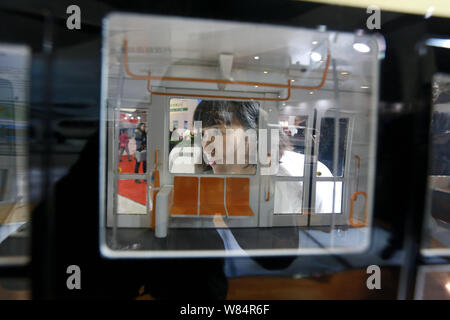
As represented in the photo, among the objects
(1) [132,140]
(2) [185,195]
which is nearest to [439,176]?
(2) [185,195]

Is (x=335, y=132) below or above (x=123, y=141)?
above

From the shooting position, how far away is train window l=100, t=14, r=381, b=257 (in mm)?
1471

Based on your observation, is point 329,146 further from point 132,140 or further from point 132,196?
point 132,196

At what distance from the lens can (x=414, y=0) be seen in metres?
1.35

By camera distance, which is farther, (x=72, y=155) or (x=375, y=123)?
(x=375, y=123)

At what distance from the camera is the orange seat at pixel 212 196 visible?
230 cm

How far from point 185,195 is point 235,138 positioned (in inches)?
27.4

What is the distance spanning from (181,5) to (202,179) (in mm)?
1519

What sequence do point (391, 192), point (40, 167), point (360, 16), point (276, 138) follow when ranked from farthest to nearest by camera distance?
1. point (276, 138)
2. point (391, 192)
3. point (360, 16)
4. point (40, 167)

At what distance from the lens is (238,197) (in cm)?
245

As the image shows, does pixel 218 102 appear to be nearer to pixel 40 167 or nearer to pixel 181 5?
pixel 181 5

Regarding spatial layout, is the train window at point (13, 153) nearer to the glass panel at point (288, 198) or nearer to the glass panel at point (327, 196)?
the glass panel at point (288, 198)

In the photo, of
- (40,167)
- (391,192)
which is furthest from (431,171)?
(40,167)

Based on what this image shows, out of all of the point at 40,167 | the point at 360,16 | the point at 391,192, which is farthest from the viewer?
the point at 391,192
